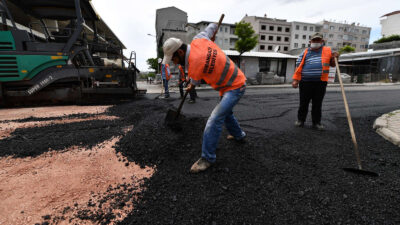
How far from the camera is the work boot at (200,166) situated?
7.24 ft

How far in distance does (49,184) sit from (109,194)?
0.73m

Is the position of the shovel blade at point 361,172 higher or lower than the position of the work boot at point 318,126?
lower

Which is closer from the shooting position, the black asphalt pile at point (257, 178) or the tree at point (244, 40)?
the black asphalt pile at point (257, 178)

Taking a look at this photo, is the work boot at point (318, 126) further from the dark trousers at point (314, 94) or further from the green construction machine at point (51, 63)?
the green construction machine at point (51, 63)

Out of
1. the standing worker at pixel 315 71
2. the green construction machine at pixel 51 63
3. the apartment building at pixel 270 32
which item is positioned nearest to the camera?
the standing worker at pixel 315 71

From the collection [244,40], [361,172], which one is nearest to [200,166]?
[361,172]

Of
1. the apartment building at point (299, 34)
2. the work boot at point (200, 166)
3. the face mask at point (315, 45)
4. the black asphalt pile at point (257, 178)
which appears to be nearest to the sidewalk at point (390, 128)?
the black asphalt pile at point (257, 178)

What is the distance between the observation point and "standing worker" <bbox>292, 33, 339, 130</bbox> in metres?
3.33

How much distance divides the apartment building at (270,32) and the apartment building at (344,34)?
13438 mm

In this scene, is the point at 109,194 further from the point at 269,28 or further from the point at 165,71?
the point at 269,28

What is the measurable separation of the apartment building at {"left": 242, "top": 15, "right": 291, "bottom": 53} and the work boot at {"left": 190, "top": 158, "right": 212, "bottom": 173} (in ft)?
153

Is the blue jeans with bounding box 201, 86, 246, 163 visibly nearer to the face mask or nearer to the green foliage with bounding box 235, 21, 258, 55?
the face mask

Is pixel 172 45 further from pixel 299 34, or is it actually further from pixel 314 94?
pixel 299 34

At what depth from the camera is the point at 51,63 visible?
5766 mm
